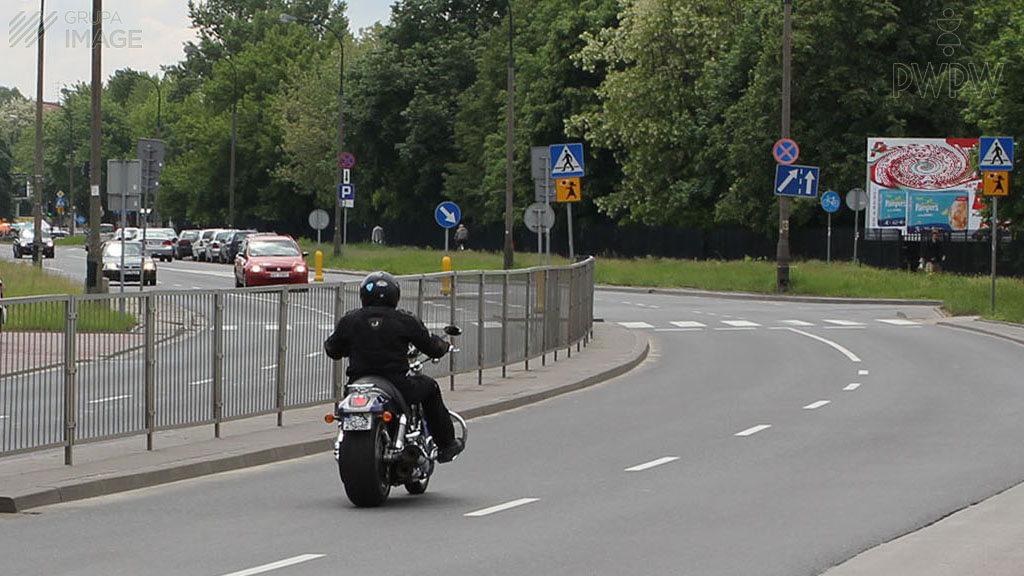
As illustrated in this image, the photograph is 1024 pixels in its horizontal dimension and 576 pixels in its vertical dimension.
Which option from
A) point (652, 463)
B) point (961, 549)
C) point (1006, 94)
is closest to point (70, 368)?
point (652, 463)

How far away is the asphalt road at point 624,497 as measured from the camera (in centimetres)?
885

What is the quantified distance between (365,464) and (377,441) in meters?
0.17

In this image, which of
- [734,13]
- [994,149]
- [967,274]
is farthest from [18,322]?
[734,13]

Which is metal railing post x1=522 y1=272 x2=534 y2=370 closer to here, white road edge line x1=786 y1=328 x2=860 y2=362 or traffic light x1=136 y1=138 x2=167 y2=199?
white road edge line x1=786 y1=328 x2=860 y2=362

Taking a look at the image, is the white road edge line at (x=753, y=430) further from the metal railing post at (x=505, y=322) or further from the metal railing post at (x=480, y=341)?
the metal railing post at (x=505, y=322)

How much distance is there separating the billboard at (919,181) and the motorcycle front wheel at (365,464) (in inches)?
1765

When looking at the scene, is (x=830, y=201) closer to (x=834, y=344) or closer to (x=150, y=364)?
(x=834, y=344)

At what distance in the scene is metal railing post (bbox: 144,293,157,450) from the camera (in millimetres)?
13289

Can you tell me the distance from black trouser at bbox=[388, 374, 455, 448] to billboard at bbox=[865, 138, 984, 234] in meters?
44.1

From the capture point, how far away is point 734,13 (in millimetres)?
68188

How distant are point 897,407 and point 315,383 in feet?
21.0

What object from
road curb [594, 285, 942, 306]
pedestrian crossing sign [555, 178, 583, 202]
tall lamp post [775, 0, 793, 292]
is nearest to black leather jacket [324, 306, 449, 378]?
pedestrian crossing sign [555, 178, 583, 202]

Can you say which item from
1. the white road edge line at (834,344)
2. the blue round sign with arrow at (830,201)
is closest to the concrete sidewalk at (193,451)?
the white road edge line at (834,344)

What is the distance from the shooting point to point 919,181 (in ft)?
177
